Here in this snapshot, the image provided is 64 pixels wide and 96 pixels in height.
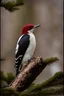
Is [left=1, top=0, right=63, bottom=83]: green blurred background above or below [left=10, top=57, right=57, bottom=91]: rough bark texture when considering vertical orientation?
below

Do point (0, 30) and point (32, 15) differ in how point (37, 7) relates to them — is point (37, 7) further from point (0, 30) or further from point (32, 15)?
point (0, 30)

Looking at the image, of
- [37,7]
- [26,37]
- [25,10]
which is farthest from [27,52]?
[37,7]

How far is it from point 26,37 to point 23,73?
202cm

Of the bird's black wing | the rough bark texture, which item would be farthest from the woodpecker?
the rough bark texture

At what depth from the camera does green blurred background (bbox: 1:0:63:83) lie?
11.6 m

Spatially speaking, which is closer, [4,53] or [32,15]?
[4,53]

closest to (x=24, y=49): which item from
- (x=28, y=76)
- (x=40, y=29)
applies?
(x=28, y=76)

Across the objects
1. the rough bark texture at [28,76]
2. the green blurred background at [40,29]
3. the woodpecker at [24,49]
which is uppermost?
the rough bark texture at [28,76]

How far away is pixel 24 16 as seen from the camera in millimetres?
11867

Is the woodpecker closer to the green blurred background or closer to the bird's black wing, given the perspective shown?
the bird's black wing

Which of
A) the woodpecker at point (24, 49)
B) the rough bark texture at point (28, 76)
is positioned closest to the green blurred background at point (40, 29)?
the woodpecker at point (24, 49)

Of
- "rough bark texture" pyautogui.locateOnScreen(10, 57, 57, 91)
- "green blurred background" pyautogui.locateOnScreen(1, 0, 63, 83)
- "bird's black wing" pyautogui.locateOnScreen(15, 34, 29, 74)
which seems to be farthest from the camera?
"green blurred background" pyautogui.locateOnScreen(1, 0, 63, 83)

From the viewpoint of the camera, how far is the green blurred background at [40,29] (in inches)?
457

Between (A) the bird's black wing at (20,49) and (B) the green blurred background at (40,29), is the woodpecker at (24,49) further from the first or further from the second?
(B) the green blurred background at (40,29)
